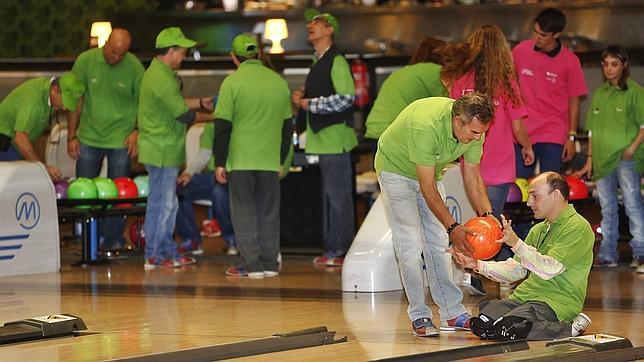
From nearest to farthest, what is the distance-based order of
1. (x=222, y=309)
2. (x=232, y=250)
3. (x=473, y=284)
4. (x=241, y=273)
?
1. (x=222, y=309)
2. (x=473, y=284)
3. (x=241, y=273)
4. (x=232, y=250)

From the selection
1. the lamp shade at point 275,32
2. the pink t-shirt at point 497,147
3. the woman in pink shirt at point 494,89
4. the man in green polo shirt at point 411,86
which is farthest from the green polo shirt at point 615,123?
Answer: the lamp shade at point 275,32

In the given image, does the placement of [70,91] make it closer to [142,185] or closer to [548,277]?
[142,185]

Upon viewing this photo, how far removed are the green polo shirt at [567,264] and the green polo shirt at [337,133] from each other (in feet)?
12.3

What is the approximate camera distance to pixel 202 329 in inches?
324

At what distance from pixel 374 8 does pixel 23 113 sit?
25.1 ft

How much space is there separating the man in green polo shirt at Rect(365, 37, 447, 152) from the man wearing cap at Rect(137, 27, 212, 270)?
1549mm

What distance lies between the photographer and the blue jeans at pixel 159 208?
11.4 m

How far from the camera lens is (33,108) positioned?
38.2ft

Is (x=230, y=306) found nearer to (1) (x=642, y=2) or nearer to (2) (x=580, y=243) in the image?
(2) (x=580, y=243)

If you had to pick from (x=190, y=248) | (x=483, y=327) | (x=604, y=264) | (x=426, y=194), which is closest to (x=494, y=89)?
(x=426, y=194)

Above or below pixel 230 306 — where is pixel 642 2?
above

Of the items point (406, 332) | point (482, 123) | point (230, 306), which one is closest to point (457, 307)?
point (406, 332)

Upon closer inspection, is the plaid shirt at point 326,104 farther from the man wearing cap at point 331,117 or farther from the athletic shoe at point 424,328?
the athletic shoe at point 424,328

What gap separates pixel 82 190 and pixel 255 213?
5.52ft
